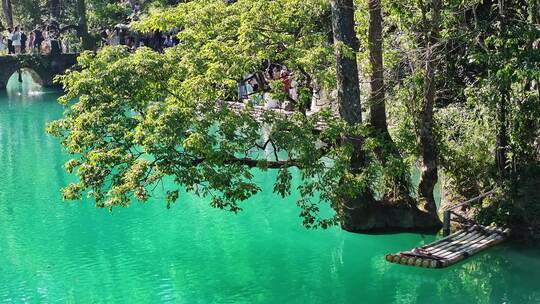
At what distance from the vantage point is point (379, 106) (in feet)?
45.4

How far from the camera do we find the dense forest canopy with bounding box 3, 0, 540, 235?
38.3ft

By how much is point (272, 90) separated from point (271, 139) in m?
1.57

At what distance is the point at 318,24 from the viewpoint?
1662cm

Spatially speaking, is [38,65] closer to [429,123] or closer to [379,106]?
[379,106]

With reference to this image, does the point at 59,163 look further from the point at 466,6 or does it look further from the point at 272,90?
the point at 466,6

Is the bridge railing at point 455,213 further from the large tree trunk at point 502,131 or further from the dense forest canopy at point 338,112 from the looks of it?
the large tree trunk at point 502,131

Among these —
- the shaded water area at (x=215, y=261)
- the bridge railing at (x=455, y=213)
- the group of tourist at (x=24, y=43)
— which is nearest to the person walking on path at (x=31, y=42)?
the group of tourist at (x=24, y=43)

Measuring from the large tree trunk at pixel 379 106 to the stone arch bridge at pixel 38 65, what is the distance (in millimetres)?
27091

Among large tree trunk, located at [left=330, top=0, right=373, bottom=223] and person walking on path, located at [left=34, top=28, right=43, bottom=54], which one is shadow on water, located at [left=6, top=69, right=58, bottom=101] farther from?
large tree trunk, located at [left=330, top=0, right=373, bottom=223]

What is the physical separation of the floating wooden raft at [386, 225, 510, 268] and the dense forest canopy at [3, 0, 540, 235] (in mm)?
389

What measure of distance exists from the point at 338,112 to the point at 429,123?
162 cm

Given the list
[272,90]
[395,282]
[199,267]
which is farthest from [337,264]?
[272,90]

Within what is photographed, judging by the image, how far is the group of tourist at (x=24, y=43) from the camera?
38.9 m

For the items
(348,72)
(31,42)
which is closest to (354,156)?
(348,72)
